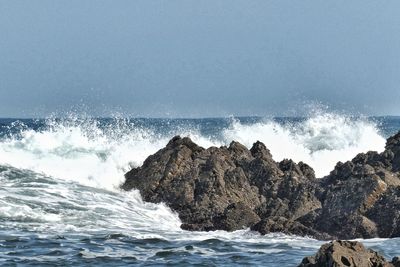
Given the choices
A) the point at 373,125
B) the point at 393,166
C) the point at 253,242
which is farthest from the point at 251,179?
the point at 373,125

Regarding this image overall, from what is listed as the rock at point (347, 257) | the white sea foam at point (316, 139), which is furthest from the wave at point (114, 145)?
the rock at point (347, 257)

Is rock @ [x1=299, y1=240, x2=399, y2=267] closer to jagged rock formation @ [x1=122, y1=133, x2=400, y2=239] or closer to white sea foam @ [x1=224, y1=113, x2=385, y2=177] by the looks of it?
jagged rock formation @ [x1=122, y1=133, x2=400, y2=239]

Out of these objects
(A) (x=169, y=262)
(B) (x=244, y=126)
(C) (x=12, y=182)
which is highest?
(B) (x=244, y=126)

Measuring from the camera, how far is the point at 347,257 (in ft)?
28.0

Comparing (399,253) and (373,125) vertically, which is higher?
(373,125)

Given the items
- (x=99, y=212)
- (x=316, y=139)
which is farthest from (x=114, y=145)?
(x=316, y=139)

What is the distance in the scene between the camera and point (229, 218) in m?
14.3

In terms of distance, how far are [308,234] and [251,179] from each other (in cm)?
417

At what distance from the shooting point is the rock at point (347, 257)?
8.48m

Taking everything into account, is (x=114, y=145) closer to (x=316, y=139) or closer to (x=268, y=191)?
(x=268, y=191)

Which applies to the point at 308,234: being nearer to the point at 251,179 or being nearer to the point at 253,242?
the point at 253,242

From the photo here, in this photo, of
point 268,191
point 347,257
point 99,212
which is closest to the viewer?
point 347,257

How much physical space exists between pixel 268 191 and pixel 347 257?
8291mm

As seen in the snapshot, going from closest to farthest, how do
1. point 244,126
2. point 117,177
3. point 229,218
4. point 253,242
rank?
1. point 253,242
2. point 229,218
3. point 117,177
4. point 244,126
